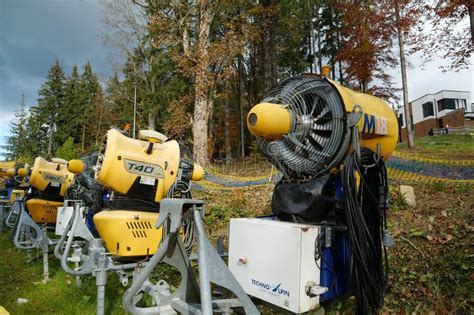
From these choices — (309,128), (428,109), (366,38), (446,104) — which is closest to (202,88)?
(366,38)

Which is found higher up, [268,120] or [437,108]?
[437,108]

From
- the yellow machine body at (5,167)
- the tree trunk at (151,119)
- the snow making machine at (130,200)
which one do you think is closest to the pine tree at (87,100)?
the tree trunk at (151,119)

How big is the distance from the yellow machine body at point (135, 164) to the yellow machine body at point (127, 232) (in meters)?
0.18

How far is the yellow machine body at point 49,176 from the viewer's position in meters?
5.20

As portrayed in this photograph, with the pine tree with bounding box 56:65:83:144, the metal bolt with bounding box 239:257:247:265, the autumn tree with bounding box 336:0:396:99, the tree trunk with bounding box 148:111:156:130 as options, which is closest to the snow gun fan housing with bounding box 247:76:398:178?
the metal bolt with bounding box 239:257:247:265

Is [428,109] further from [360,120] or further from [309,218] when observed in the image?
[309,218]

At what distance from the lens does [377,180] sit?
2.26 m

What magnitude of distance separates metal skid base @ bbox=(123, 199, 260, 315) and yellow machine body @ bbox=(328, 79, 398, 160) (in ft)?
3.68

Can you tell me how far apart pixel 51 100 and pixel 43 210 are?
33.5 m

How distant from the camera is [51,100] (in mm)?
34719

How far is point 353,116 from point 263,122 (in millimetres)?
494

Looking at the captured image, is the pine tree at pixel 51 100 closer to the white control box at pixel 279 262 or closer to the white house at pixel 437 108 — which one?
the white house at pixel 437 108

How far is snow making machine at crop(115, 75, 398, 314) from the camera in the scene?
165cm

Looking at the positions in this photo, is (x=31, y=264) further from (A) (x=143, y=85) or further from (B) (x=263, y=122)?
(A) (x=143, y=85)
